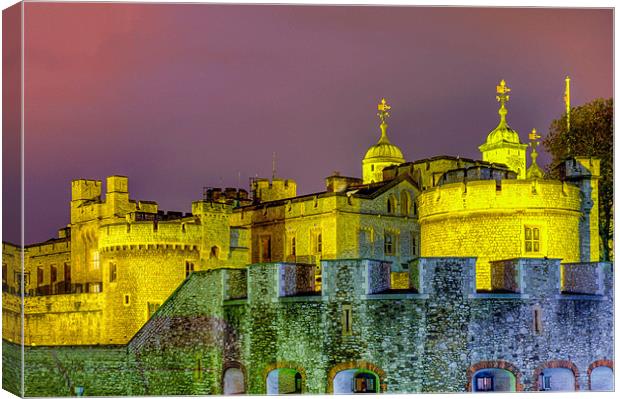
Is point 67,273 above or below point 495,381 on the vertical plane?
above

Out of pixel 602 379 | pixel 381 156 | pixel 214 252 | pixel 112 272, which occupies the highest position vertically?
pixel 381 156

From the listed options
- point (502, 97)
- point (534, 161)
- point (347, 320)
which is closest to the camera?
point (347, 320)

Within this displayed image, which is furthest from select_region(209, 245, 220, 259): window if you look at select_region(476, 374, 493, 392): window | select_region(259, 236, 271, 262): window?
select_region(476, 374, 493, 392): window

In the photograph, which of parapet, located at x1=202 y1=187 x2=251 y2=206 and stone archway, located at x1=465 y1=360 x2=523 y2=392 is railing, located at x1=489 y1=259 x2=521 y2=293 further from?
parapet, located at x1=202 y1=187 x2=251 y2=206

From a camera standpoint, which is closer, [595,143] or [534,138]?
[534,138]

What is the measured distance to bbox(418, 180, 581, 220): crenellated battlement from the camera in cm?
4072

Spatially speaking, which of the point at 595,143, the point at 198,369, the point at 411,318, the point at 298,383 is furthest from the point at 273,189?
the point at 411,318

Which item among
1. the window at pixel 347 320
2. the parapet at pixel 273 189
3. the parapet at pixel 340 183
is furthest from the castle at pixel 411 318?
the parapet at pixel 273 189

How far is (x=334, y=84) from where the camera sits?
39.7 metres

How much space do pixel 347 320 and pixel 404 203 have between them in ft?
41.1

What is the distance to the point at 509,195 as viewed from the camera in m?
40.7

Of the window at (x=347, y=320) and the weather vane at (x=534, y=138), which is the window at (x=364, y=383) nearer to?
the window at (x=347, y=320)

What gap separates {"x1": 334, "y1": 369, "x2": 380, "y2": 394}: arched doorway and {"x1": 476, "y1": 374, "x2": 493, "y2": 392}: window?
225 centimetres

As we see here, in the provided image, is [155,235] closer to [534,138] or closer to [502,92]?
[534,138]
